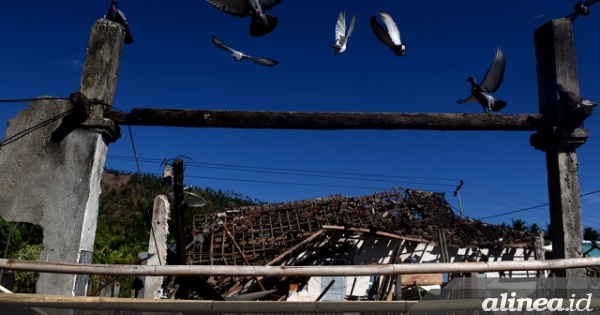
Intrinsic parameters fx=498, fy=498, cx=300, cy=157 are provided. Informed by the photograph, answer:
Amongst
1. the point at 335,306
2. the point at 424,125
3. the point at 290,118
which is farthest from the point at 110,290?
the point at 335,306

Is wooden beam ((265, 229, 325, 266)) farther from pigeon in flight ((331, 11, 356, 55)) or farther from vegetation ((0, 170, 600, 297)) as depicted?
pigeon in flight ((331, 11, 356, 55))

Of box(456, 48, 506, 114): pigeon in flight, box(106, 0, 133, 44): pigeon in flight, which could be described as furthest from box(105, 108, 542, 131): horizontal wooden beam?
box(106, 0, 133, 44): pigeon in flight

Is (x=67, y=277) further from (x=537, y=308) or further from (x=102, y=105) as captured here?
(x=537, y=308)

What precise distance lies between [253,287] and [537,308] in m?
8.28

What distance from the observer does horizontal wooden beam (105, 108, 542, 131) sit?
4.45 meters

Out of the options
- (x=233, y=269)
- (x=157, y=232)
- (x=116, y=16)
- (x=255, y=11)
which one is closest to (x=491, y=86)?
(x=255, y=11)

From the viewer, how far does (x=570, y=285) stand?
13.5ft

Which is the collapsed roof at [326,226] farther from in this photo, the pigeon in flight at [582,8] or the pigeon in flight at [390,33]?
the pigeon in flight at [582,8]

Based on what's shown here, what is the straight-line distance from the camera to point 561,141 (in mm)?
4504

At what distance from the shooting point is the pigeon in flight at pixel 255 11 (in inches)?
177

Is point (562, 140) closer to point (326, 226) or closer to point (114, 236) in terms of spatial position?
point (326, 226)

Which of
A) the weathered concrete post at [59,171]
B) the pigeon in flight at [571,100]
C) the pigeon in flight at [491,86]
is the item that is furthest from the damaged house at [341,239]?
the pigeon in flight at [571,100]

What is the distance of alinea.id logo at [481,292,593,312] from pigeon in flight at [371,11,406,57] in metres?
2.66

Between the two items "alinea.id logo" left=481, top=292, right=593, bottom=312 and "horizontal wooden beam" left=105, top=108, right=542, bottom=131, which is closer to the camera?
"alinea.id logo" left=481, top=292, right=593, bottom=312
